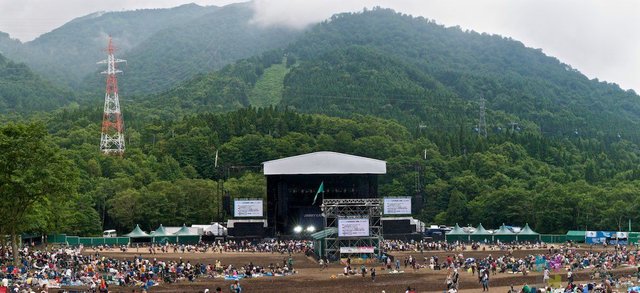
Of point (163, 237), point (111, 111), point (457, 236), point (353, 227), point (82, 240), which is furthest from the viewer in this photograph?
point (111, 111)

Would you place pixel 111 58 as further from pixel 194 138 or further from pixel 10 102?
pixel 10 102

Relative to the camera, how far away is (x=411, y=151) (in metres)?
124

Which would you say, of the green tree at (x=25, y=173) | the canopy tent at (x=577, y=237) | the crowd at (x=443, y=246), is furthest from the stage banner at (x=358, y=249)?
the canopy tent at (x=577, y=237)

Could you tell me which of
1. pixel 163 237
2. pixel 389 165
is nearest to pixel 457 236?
pixel 389 165

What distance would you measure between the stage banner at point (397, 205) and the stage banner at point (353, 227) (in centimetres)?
1810

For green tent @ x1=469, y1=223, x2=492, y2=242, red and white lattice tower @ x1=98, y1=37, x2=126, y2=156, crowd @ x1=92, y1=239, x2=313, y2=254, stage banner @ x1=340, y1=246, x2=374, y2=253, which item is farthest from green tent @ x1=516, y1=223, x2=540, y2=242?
red and white lattice tower @ x1=98, y1=37, x2=126, y2=156

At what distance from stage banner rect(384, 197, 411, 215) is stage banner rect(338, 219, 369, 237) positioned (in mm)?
18100

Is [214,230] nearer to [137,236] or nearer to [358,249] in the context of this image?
[137,236]

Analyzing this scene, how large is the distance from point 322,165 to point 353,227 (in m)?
21.0

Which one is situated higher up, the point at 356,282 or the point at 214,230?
the point at 214,230

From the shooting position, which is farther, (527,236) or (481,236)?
(481,236)

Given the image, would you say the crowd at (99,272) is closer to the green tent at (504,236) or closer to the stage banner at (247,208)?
the stage banner at (247,208)

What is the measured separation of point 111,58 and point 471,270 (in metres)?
69.3

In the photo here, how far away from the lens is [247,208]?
250ft
